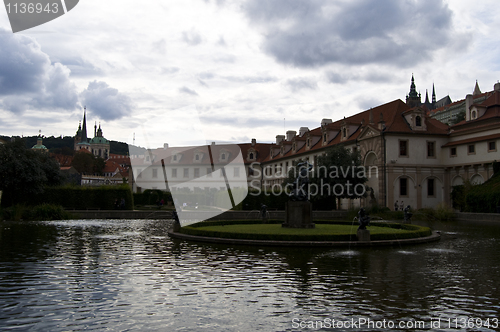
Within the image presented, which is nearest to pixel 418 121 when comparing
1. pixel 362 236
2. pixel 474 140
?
pixel 474 140

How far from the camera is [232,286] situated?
9.59m

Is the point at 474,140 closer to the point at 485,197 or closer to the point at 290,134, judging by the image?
the point at 485,197

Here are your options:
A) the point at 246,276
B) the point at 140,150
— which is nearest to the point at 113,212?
the point at 140,150

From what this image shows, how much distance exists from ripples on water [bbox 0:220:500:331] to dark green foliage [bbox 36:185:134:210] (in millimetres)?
28100

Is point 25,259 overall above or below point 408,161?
below

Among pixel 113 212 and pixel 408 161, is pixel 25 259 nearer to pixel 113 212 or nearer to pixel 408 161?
pixel 113 212

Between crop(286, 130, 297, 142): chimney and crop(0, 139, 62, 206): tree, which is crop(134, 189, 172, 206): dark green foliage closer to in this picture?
crop(0, 139, 62, 206): tree

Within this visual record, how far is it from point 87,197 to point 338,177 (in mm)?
26121

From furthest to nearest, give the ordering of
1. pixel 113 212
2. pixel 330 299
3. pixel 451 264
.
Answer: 1. pixel 113 212
2. pixel 451 264
3. pixel 330 299

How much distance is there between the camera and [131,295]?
8.65m

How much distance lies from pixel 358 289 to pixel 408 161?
138ft

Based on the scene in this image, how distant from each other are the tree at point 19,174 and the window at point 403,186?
37.8 m

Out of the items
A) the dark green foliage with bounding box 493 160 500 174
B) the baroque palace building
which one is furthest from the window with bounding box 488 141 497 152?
the dark green foliage with bounding box 493 160 500 174

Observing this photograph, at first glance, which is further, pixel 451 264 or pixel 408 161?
pixel 408 161
